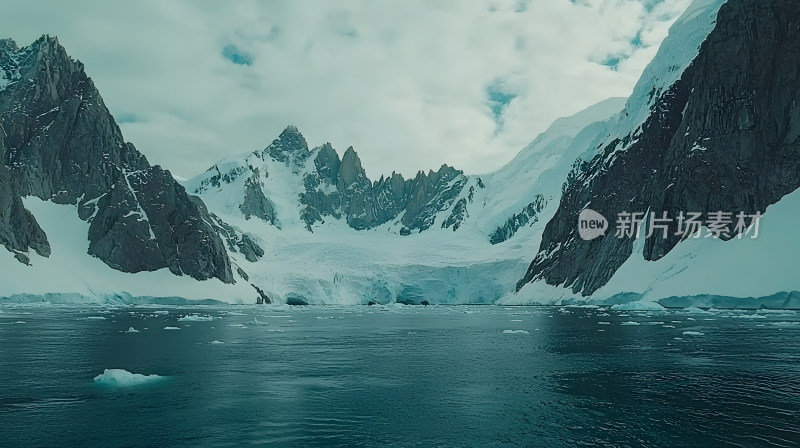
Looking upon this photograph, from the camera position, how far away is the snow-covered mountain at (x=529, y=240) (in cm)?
8975

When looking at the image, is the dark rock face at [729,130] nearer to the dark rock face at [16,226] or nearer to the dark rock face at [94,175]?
the dark rock face at [94,175]

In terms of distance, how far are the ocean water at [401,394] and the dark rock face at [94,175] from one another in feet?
360

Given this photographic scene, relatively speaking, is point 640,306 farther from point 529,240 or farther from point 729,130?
point 529,240

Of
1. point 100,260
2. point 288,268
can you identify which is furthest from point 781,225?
point 100,260

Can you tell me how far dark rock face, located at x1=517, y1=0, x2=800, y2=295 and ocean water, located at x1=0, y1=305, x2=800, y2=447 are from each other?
67.3m

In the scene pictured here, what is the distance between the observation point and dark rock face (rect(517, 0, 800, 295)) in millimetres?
89938

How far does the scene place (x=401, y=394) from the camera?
18.4m

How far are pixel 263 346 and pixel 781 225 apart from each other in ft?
265

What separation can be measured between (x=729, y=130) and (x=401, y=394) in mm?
95792

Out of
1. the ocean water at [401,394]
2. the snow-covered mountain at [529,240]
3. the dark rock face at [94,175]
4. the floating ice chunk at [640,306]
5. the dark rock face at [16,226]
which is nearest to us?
the ocean water at [401,394]

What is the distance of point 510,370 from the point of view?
23.3 meters

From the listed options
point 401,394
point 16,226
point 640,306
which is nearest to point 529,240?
point 640,306

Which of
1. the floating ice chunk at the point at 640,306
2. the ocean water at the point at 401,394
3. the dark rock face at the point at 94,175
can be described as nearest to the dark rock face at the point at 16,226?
the dark rock face at the point at 94,175

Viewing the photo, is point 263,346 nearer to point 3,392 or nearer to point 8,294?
point 3,392
